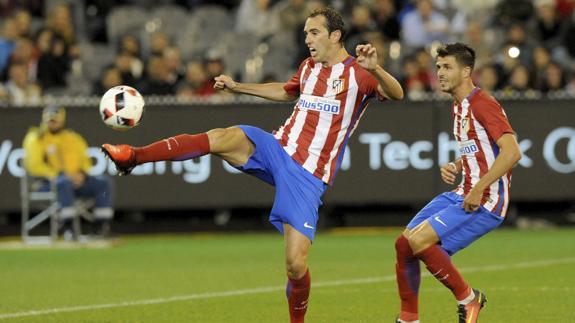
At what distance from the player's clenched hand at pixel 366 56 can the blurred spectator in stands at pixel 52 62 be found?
483 inches

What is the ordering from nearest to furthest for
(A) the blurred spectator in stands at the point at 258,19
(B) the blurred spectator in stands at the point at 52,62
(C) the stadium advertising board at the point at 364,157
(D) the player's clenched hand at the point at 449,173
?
(D) the player's clenched hand at the point at 449,173 < (C) the stadium advertising board at the point at 364,157 < (B) the blurred spectator in stands at the point at 52,62 < (A) the blurred spectator in stands at the point at 258,19

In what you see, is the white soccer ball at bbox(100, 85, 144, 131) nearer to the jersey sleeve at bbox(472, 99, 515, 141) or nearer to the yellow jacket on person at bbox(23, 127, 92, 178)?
the jersey sleeve at bbox(472, 99, 515, 141)

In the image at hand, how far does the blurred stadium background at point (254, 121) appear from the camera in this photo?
48.6 ft

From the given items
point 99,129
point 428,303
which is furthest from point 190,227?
point 428,303

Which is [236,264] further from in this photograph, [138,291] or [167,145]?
[167,145]

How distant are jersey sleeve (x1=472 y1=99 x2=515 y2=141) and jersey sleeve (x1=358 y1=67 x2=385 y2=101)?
0.69 metres

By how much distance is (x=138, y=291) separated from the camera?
1192 cm

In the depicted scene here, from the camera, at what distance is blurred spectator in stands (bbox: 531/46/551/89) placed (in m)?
18.9

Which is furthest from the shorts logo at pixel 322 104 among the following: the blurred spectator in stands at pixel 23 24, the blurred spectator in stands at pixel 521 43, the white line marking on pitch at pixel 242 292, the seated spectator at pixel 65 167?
the blurred spectator in stands at pixel 23 24

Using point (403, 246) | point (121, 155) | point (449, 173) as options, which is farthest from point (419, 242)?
point (121, 155)

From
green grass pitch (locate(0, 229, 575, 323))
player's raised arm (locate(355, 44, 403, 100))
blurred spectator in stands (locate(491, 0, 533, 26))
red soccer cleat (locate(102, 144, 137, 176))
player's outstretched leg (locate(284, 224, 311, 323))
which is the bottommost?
green grass pitch (locate(0, 229, 575, 323))

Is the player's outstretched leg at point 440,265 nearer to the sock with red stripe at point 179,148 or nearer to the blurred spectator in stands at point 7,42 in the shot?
the sock with red stripe at point 179,148

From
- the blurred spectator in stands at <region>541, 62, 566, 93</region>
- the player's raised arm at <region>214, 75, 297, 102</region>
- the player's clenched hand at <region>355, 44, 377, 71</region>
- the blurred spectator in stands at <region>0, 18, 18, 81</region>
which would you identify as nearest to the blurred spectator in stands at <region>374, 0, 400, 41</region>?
the blurred spectator in stands at <region>541, 62, 566, 93</region>

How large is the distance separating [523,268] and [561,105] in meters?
5.08
